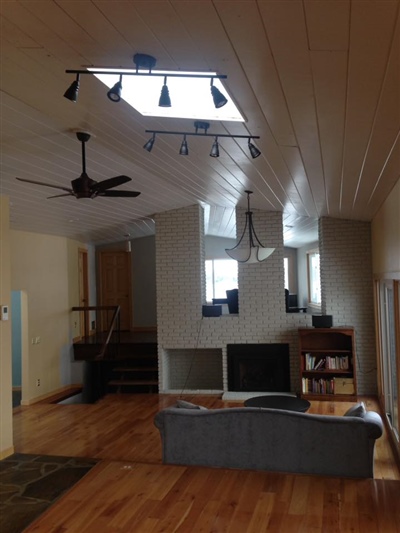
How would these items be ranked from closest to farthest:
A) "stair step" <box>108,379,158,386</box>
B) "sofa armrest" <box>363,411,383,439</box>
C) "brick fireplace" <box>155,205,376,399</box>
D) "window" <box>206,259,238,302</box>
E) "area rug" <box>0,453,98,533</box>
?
"sofa armrest" <box>363,411,383,439</box> → "area rug" <box>0,453,98,533</box> → "brick fireplace" <box>155,205,376,399</box> → "stair step" <box>108,379,158,386</box> → "window" <box>206,259,238,302</box>

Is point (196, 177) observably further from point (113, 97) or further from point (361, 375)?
point (361, 375)

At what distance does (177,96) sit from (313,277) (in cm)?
872

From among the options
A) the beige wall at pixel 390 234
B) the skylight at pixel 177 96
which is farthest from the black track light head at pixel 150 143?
the beige wall at pixel 390 234

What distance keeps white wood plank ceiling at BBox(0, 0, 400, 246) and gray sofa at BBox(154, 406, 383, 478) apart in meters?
2.13

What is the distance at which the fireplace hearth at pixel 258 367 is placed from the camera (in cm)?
801

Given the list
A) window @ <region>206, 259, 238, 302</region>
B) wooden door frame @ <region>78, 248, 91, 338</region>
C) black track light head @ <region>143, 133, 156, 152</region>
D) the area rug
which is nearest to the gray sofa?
the area rug

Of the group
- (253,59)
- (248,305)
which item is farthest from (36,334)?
(253,59)

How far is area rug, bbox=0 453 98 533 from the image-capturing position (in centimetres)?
381

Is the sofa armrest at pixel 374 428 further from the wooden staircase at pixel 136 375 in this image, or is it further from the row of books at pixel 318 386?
the wooden staircase at pixel 136 375

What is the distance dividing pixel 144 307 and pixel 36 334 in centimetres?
382

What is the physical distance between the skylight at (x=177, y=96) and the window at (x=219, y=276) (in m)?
9.37

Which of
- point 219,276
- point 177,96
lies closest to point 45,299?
point 219,276

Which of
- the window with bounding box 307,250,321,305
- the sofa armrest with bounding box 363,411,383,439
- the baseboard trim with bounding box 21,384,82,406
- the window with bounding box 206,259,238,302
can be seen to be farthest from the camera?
the window with bounding box 206,259,238,302

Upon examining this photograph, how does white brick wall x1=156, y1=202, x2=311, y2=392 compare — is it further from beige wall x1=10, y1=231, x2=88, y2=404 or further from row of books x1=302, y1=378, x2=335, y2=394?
beige wall x1=10, y1=231, x2=88, y2=404
